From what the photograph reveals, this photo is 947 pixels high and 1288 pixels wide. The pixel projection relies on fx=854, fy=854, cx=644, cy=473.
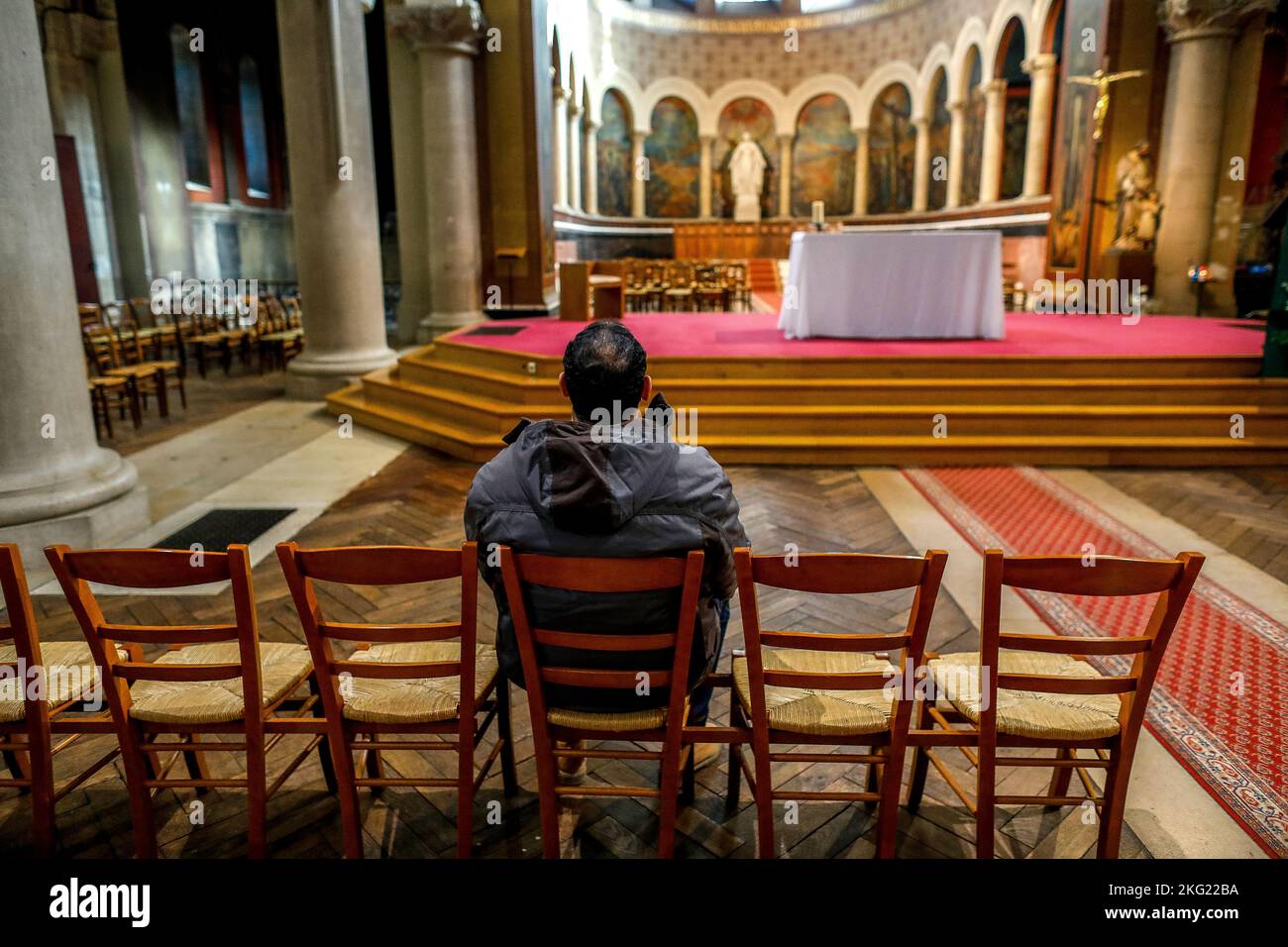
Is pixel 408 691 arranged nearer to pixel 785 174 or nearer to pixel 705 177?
pixel 705 177

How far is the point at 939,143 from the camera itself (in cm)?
1747

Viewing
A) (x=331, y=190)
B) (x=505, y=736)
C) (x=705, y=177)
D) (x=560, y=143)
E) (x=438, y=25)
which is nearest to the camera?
(x=505, y=736)

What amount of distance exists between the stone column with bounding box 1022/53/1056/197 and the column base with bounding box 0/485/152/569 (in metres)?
13.2

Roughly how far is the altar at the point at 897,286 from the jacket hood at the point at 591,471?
18.6ft

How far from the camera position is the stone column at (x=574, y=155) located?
15.8 m

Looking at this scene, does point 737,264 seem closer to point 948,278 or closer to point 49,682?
point 948,278

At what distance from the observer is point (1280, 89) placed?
1075cm

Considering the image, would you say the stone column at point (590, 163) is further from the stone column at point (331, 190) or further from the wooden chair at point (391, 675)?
the wooden chair at point (391, 675)

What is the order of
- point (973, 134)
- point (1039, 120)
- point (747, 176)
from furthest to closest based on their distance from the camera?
point (747, 176) → point (973, 134) → point (1039, 120)

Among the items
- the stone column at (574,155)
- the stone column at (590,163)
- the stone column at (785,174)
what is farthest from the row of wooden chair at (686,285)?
the stone column at (785,174)

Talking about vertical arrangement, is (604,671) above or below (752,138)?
below

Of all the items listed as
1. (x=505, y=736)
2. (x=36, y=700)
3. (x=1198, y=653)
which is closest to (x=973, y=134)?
(x=1198, y=653)

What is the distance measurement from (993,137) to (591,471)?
15.6m

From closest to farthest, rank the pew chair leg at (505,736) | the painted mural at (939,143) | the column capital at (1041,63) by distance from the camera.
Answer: the pew chair leg at (505,736) < the column capital at (1041,63) < the painted mural at (939,143)
